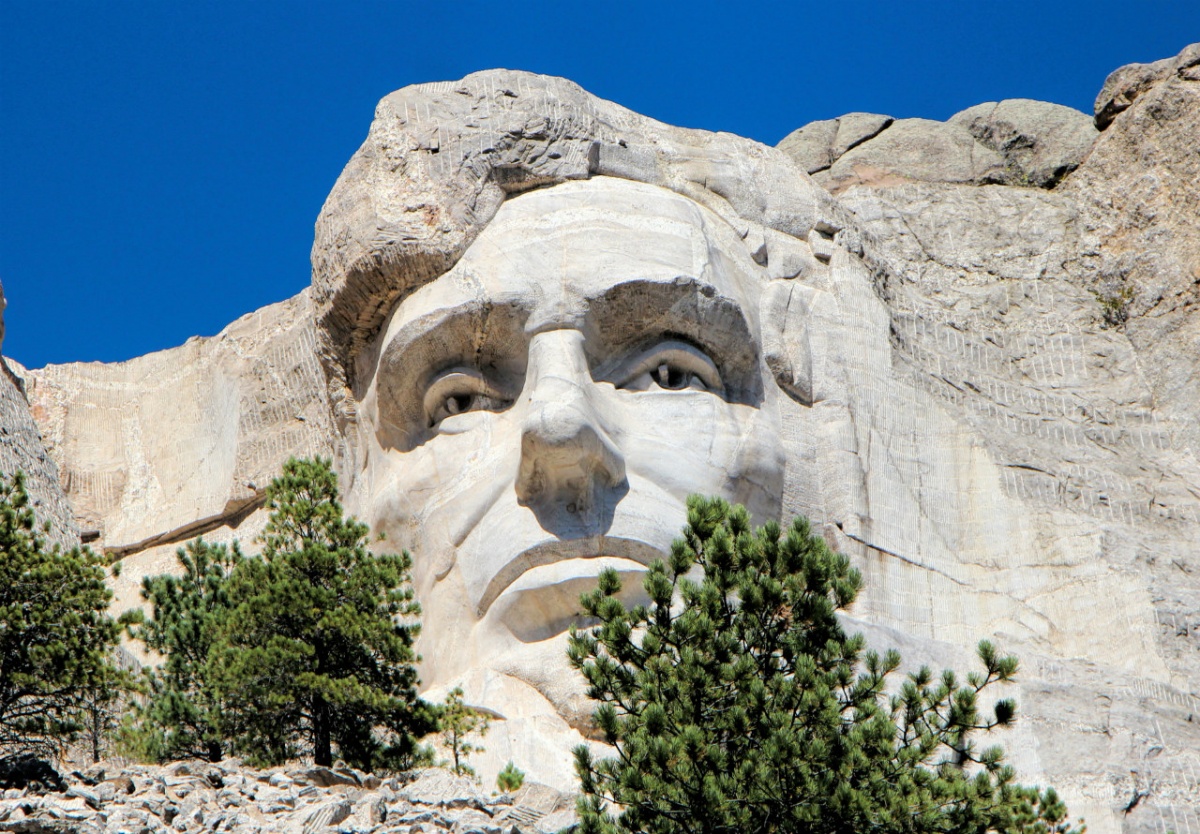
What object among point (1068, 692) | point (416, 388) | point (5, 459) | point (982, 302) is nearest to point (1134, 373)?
point (982, 302)

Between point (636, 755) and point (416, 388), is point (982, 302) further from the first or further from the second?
point (636, 755)

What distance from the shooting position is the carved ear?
53.5 ft

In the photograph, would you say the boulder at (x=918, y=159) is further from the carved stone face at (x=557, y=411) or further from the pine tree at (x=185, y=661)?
the pine tree at (x=185, y=661)

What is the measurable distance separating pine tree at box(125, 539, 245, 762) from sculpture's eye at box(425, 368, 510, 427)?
5.44ft

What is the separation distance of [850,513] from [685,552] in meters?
4.37

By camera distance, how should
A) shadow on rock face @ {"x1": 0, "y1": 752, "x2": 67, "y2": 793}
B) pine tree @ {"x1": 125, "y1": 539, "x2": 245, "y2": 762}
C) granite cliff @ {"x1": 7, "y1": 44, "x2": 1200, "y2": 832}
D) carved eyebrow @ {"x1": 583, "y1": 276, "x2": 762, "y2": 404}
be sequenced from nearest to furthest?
Result: shadow on rock face @ {"x1": 0, "y1": 752, "x2": 67, "y2": 793} → pine tree @ {"x1": 125, "y1": 539, "x2": 245, "y2": 762} → granite cliff @ {"x1": 7, "y1": 44, "x2": 1200, "y2": 832} → carved eyebrow @ {"x1": 583, "y1": 276, "x2": 762, "y2": 404}

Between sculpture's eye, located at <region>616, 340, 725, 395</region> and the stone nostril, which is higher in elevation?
sculpture's eye, located at <region>616, 340, 725, 395</region>

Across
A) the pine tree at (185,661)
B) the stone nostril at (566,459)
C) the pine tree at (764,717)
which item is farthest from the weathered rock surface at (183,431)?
the pine tree at (764,717)

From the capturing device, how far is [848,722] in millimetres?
11289

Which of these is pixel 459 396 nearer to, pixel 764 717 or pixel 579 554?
pixel 579 554

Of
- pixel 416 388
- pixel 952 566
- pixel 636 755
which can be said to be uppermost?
pixel 416 388

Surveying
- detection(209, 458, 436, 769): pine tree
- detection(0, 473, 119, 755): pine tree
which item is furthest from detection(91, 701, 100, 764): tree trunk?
detection(209, 458, 436, 769): pine tree

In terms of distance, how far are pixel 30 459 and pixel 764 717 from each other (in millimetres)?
8763

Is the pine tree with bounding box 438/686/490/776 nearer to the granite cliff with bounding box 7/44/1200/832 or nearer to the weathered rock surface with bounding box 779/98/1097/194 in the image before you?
the granite cliff with bounding box 7/44/1200/832
